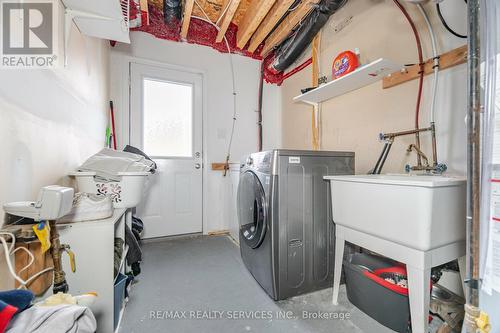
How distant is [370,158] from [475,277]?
116 cm

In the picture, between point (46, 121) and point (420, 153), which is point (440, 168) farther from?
point (46, 121)

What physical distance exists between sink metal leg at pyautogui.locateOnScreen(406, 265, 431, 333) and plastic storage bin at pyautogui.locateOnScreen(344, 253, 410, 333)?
0.52 feet

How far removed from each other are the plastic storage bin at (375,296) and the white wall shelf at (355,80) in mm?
1316

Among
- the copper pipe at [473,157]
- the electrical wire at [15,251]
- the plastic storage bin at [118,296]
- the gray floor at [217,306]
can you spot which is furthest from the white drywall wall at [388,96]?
the electrical wire at [15,251]

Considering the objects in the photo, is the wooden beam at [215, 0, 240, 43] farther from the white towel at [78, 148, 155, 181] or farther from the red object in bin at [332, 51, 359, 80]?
the white towel at [78, 148, 155, 181]

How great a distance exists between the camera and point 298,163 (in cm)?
147

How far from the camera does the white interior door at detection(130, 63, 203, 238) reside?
261 centimetres

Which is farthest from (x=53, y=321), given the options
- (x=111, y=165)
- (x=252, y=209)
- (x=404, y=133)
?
(x=404, y=133)

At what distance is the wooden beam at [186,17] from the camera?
2100 mm

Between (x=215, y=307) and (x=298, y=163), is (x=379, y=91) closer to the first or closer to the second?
(x=298, y=163)

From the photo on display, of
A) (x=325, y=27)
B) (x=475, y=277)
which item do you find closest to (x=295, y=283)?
(x=475, y=277)

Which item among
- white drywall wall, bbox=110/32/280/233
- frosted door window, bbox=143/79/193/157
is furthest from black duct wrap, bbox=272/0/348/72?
frosted door window, bbox=143/79/193/157

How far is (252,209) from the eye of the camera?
1726 mm

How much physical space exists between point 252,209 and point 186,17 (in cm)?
211
